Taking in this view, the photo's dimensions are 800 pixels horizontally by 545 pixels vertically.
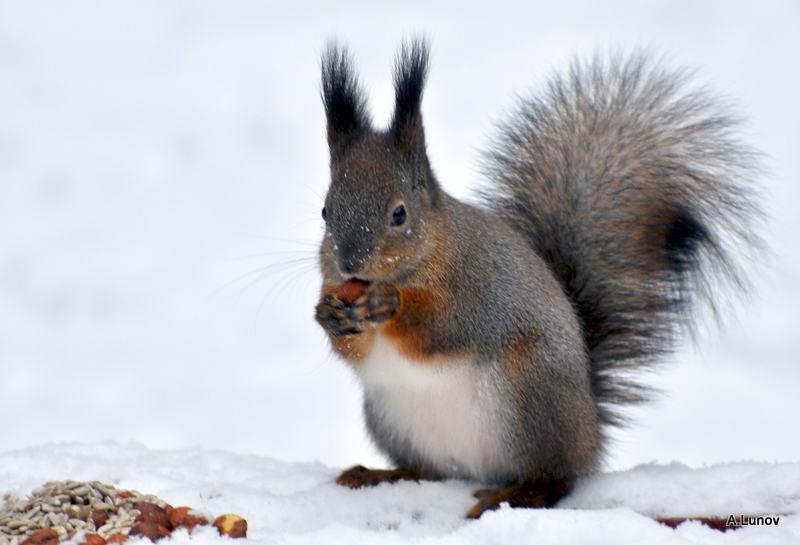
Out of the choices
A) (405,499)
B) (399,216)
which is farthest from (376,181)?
(405,499)

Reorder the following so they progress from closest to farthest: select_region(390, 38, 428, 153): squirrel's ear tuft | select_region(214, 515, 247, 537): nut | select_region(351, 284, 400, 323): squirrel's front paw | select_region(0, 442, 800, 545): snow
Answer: select_region(0, 442, 800, 545): snow
select_region(214, 515, 247, 537): nut
select_region(351, 284, 400, 323): squirrel's front paw
select_region(390, 38, 428, 153): squirrel's ear tuft

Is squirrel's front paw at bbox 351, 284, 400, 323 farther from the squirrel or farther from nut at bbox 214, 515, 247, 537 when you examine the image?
nut at bbox 214, 515, 247, 537

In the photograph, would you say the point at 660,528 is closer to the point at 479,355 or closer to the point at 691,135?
the point at 479,355

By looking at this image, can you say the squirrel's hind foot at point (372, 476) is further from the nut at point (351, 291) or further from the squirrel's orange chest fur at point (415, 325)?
the nut at point (351, 291)

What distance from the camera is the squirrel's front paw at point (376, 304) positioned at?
1.80 meters

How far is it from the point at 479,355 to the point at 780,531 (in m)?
0.69

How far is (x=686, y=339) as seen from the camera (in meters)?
2.27

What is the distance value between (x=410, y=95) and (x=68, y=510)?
1143mm

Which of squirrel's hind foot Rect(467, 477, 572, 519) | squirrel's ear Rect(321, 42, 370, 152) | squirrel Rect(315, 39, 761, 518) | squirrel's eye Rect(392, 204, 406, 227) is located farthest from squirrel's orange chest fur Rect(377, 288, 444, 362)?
squirrel's ear Rect(321, 42, 370, 152)

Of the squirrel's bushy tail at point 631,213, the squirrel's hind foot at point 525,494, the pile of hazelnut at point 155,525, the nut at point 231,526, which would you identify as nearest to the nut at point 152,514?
the pile of hazelnut at point 155,525


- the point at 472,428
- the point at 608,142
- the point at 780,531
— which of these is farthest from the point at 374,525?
the point at 608,142

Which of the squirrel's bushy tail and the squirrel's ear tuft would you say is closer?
the squirrel's ear tuft

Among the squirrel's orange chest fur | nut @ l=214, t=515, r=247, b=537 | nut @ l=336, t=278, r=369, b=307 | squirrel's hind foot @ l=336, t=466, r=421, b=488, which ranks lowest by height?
squirrel's hind foot @ l=336, t=466, r=421, b=488

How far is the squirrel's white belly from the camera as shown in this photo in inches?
73.5
